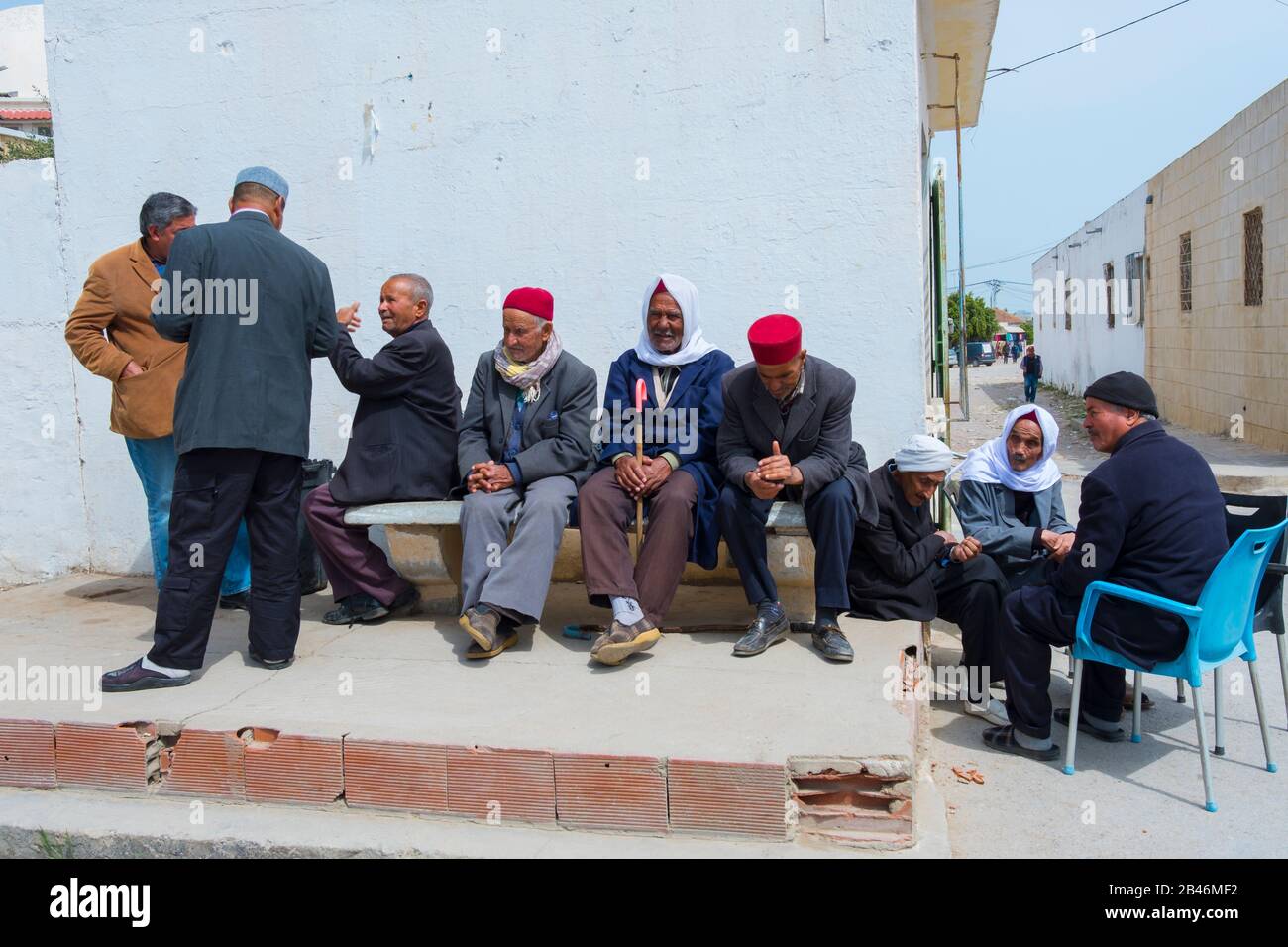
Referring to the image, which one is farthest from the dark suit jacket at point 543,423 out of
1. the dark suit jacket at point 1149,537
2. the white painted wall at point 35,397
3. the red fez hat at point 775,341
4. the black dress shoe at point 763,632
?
the white painted wall at point 35,397

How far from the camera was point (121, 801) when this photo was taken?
3.62 meters

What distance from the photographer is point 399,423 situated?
4.72m

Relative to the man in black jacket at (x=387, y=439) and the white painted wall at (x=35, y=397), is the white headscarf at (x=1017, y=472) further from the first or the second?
the white painted wall at (x=35, y=397)

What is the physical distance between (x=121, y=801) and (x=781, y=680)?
92.1 inches

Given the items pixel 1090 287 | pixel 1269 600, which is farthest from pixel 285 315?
pixel 1090 287

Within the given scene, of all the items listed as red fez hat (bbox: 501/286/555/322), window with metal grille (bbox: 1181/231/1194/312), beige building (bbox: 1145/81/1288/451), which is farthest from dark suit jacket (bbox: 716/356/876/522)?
window with metal grille (bbox: 1181/231/1194/312)

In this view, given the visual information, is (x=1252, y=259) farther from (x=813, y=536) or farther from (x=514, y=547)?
(x=514, y=547)

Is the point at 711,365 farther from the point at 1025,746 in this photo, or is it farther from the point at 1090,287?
the point at 1090,287

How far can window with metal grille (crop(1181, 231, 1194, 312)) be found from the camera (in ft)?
52.7

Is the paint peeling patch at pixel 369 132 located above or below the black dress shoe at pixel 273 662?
above

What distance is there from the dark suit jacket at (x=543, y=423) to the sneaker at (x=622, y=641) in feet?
2.52

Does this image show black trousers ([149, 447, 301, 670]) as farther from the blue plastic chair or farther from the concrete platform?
the blue plastic chair

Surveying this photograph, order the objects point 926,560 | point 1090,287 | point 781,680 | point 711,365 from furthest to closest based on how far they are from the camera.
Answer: point 1090,287, point 711,365, point 926,560, point 781,680

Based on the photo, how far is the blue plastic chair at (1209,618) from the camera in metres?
3.42
